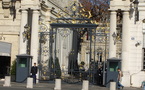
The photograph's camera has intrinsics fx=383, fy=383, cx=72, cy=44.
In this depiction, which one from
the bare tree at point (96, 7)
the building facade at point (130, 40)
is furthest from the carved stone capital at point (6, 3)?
the bare tree at point (96, 7)

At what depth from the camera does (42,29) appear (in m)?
31.5

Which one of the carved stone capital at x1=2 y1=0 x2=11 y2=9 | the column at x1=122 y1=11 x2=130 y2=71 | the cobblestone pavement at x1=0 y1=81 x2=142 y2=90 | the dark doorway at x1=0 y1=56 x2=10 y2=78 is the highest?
the carved stone capital at x1=2 y1=0 x2=11 y2=9

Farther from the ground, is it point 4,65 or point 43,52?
point 43,52

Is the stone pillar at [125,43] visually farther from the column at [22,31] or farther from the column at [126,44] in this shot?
the column at [22,31]

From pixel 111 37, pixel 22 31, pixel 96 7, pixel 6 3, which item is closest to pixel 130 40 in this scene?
pixel 111 37

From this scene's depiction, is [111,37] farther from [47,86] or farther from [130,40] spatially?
[47,86]

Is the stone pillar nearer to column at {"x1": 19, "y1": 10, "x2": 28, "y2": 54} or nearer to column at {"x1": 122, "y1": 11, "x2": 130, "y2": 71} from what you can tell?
column at {"x1": 122, "y1": 11, "x2": 130, "y2": 71}

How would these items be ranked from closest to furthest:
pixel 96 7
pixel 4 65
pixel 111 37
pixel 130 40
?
pixel 111 37
pixel 130 40
pixel 4 65
pixel 96 7

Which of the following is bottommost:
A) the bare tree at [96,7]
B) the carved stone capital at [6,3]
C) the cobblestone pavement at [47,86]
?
the cobblestone pavement at [47,86]

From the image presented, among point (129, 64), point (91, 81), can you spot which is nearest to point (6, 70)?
point (91, 81)

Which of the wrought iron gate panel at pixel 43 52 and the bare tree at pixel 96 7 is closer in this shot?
the wrought iron gate panel at pixel 43 52

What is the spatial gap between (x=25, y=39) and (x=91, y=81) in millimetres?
6119

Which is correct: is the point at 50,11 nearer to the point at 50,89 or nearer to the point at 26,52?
the point at 26,52

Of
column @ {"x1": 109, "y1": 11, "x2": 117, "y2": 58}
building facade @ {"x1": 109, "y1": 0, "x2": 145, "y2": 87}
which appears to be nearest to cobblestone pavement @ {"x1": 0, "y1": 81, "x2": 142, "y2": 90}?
building facade @ {"x1": 109, "y1": 0, "x2": 145, "y2": 87}
